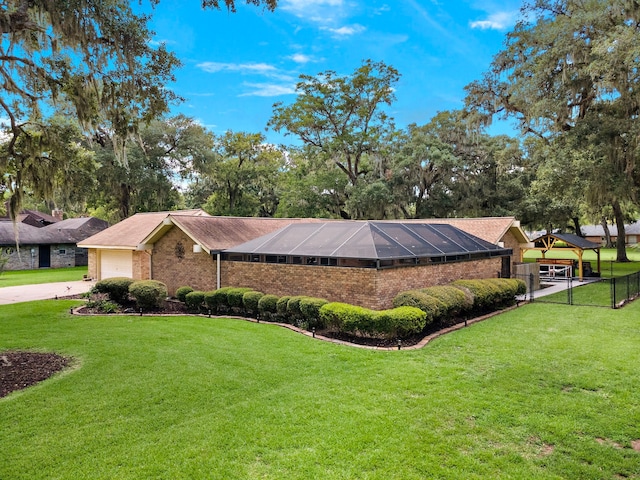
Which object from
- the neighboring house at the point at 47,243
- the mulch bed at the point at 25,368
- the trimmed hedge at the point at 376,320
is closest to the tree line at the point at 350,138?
the neighboring house at the point at 47,243

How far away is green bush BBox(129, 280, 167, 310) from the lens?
41.2ft

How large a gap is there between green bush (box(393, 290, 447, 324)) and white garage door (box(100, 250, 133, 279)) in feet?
43.4

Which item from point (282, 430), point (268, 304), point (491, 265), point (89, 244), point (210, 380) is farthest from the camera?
point (89, 244)

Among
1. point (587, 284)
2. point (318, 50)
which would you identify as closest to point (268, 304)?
point (587, 284)

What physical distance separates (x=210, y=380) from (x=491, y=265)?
11.7 m

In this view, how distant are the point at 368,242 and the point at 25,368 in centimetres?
783

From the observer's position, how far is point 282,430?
4746mm

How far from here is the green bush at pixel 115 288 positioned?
13672mm

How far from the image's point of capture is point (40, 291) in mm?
17781

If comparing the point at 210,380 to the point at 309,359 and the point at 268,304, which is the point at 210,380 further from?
the point at 268,304

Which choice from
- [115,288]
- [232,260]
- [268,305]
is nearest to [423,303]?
[268,305]

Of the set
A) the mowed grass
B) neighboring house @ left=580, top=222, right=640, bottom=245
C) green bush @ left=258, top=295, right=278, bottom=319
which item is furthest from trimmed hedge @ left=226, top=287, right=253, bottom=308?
neighboring house @ left=580, top=222, right=640, bottom=245

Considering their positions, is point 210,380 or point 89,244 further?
point 89,244

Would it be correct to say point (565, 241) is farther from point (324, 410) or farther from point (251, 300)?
point (324, 410)
